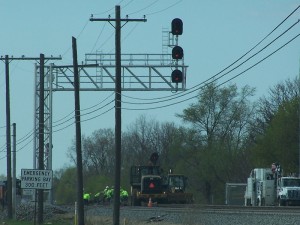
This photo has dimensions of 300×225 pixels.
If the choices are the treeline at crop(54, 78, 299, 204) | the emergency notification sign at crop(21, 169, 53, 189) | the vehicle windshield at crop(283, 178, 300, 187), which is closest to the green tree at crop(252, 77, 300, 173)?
the treeline at crop(54, 78, 299, 204)

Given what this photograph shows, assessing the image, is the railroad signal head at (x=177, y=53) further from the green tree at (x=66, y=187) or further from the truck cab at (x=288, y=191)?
the green tree at (x=66, y=187)

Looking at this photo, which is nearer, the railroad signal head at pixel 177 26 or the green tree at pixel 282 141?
the railroad signal head at pixel 177 26

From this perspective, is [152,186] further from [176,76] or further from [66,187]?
[66,187]

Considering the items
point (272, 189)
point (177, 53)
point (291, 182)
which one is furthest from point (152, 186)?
point (177, 53)

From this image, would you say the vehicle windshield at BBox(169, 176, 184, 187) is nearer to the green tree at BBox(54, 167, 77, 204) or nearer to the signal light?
the signal light

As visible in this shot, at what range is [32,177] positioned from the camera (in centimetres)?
4000

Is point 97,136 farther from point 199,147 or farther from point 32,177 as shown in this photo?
point 32,177

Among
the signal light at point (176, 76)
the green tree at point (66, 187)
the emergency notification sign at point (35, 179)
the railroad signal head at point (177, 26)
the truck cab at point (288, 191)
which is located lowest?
the green tree at point (66, 187)

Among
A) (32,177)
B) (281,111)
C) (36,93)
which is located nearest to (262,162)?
(281,111)

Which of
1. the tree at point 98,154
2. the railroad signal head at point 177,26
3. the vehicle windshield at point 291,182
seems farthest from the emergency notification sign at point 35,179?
the tree at point 98,154

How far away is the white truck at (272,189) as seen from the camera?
62281 millimetres

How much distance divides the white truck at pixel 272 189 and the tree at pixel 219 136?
27.4 meters

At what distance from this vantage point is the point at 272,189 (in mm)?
67875

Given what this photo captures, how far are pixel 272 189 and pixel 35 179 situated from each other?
101 feet
